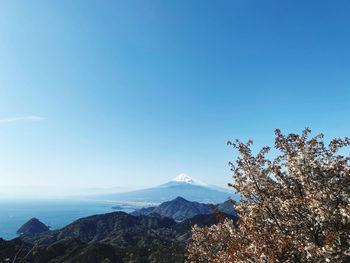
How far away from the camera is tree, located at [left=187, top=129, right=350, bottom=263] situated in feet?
22.5

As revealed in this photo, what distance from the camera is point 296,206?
8.10 metres

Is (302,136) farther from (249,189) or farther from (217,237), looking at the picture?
(217,237)

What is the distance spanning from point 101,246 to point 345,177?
126 m

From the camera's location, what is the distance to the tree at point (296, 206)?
22.5 ft

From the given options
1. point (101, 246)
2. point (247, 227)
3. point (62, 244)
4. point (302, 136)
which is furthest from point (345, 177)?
point (62, 244)

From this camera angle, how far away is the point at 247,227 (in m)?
8.80

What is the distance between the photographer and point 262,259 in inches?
288

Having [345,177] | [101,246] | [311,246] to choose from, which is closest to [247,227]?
[311,246]

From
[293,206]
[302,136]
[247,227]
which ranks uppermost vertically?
[302,136]

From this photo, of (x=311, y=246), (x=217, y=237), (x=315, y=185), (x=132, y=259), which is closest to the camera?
(x=311, y=246)

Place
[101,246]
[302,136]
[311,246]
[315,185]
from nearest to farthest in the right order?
1. [311,246]
2. [315,185]
3. [302,136]
4. [101,246]

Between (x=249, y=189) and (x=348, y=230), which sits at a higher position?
(x=249, y=189)

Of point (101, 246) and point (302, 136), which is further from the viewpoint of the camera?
point (101, 246)

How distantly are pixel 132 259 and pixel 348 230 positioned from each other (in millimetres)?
112649
